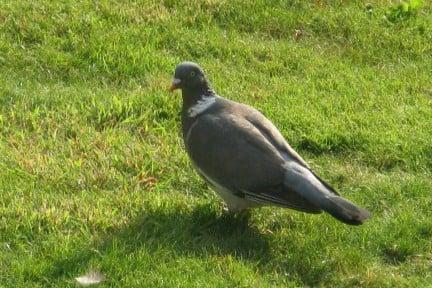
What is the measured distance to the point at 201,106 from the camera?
6.10 m

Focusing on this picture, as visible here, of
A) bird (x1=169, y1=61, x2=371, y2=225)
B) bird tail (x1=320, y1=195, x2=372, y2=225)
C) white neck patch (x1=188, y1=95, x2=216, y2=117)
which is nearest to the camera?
bird tail (x1=320, y1=195, x2=372, y2=225)

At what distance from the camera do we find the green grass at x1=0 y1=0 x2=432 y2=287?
214 inches

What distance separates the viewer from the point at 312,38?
835 centimetres

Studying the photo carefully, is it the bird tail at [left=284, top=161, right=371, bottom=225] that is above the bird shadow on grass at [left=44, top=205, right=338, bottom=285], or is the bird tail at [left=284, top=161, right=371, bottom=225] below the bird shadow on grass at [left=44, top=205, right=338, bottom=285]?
above

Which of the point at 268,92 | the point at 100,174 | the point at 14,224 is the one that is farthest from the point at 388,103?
the point at 14,224

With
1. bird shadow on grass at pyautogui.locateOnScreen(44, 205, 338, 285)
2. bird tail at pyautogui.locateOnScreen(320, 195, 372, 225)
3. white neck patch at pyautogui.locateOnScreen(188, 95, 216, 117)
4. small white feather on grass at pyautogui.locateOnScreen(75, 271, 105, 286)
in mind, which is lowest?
bird shadow on grass at pyautogui.locateOnScreen(44, 205, 338, 285)

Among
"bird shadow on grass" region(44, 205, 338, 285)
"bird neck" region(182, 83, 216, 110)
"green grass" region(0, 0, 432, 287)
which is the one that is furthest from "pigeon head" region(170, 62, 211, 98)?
"bird shadow on grass" region(44, 205, 338, 285)

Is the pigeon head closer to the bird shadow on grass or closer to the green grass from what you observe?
the green grass

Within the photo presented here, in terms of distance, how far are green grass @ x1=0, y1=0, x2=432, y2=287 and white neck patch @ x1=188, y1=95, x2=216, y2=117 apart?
47 cm

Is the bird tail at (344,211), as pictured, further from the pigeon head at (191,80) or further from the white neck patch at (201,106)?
the pigeon head at (191,80)

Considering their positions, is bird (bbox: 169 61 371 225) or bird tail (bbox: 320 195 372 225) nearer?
bird tail (bbox: 320 195 372 225)

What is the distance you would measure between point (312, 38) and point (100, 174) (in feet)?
9.39

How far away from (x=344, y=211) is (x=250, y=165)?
63 centimetres

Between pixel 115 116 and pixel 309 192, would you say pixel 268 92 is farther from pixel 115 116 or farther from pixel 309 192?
pixel 309 192
